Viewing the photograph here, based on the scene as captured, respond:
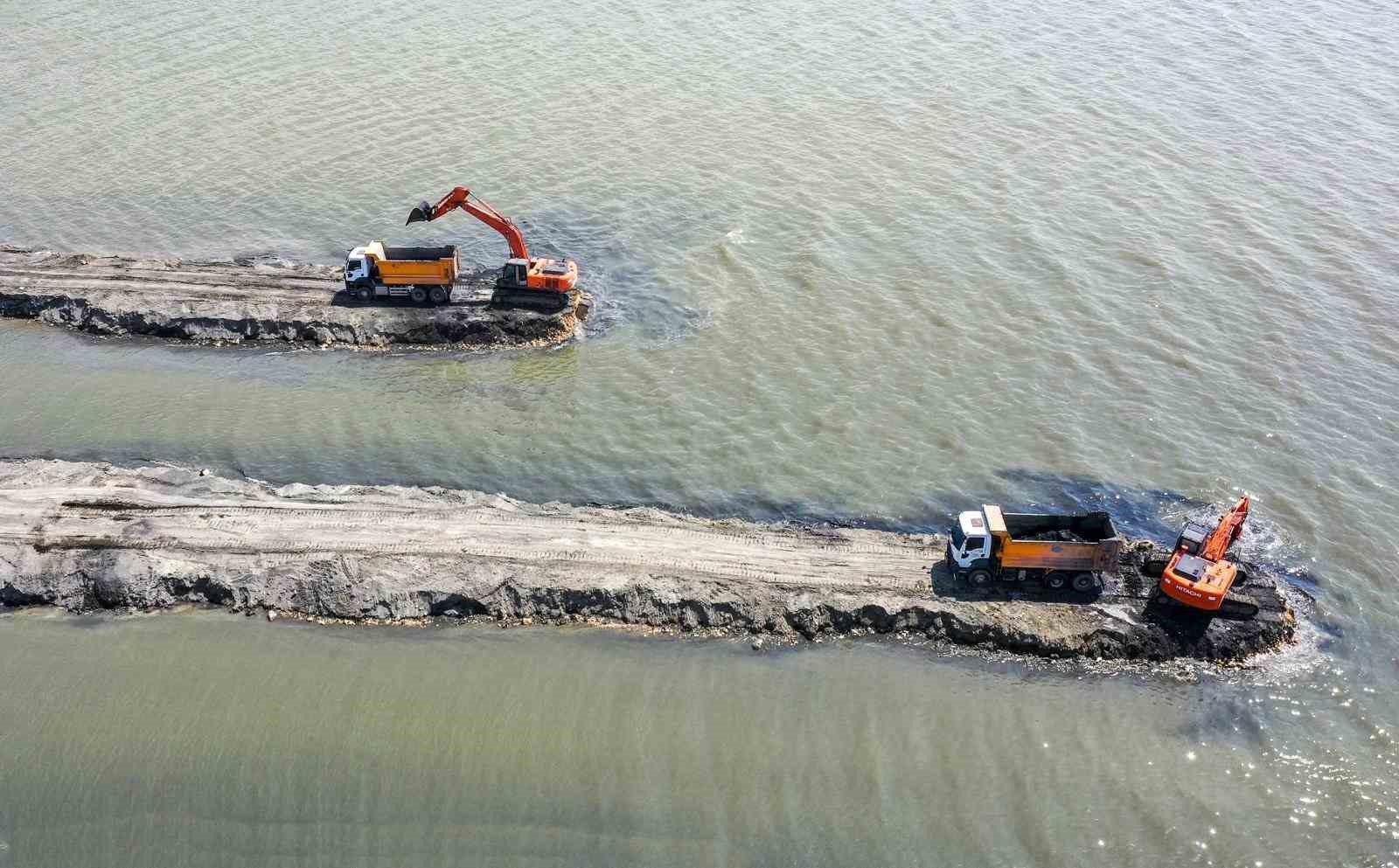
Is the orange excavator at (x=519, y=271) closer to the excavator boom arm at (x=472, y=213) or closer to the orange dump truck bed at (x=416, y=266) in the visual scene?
the excavator boom arm at (x=472, y=213)

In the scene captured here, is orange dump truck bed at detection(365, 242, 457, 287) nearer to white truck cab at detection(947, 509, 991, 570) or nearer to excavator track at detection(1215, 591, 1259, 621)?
white truck cab at detection(947, 509, 991, 570)

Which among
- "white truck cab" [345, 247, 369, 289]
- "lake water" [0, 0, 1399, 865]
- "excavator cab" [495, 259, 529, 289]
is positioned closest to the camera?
"lake water" [0, 0, 1399, 865]

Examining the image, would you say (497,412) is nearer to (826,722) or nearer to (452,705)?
(452,705)

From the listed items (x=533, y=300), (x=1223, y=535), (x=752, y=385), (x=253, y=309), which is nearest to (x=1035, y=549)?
(x=1223, y=535)

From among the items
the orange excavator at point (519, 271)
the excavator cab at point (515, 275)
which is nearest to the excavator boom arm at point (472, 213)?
the orange excavator at point (519, 271)

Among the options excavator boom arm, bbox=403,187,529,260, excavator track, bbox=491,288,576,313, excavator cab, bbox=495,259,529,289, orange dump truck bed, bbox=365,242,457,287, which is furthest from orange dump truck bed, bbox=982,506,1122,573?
orange dump truck bed, bbox=365,242,457,287

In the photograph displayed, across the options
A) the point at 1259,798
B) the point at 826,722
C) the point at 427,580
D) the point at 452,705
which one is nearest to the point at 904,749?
the point at 826,722

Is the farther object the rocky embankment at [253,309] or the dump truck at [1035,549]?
the rocky embankment at [253,309]
